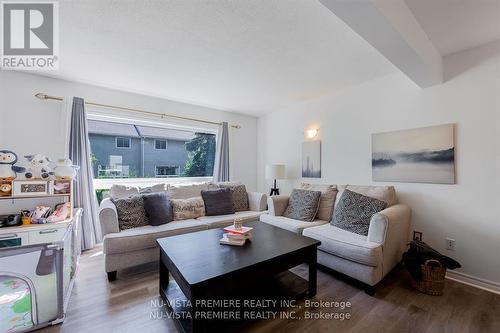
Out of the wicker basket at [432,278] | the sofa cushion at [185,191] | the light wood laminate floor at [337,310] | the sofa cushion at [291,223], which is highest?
the sofa cushion at [185,191]

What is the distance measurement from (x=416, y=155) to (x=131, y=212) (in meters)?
3.29

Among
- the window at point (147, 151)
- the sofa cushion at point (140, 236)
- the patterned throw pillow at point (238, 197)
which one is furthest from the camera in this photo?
the patterned throw pillow at point (238, 197)

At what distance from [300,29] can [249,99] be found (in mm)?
1830

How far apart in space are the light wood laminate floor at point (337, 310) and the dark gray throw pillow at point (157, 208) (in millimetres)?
604

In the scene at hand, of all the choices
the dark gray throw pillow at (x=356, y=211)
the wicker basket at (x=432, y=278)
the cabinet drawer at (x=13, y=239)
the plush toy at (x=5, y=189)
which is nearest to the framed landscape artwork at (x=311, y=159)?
the dark gray throw pillow at (x=356, y=211)

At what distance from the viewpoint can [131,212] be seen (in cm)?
238

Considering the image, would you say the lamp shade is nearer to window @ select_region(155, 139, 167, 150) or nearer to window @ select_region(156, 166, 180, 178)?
window @ select_region(156, 166, 180, 178)

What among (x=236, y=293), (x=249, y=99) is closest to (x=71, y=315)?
(x=236, y=293)

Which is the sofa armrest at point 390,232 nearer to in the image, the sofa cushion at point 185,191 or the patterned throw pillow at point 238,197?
the patterned throw pillow at point 238,197

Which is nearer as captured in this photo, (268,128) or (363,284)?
(363,284)

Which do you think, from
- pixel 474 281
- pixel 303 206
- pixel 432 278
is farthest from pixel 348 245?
pixel 474 281

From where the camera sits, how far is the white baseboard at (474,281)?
1894mm

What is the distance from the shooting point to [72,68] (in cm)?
244

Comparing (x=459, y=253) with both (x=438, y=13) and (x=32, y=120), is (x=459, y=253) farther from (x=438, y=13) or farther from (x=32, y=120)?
(x=32, y=120)
